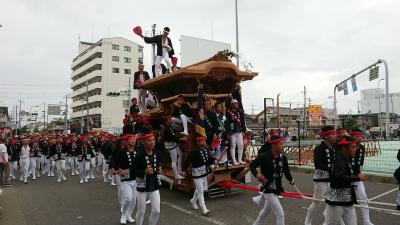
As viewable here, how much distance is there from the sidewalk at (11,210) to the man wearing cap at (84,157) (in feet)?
9.56

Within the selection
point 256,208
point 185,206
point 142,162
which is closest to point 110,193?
point 185,206

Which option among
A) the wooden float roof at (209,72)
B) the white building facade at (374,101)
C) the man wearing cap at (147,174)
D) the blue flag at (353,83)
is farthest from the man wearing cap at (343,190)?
the white building facade at (374,101)

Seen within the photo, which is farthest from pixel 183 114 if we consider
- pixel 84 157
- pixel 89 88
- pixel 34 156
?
pixel 89 88

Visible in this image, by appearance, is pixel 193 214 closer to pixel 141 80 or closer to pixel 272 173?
pixel 272 173

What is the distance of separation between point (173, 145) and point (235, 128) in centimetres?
182

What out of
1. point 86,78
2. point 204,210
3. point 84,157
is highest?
point 86,78

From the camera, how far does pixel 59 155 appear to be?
1596cm

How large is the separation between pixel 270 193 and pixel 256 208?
10.3 ft

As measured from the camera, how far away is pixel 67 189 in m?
12.8

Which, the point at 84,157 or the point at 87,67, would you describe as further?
the point at 87,67

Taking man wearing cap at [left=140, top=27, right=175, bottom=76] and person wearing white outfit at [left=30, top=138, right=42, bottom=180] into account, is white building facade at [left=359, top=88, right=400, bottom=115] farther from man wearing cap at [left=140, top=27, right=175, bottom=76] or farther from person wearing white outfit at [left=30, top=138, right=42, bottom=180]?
man wearing cap at [left=140, top=27, right=175, bottom=76]

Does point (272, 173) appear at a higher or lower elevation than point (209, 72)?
lower

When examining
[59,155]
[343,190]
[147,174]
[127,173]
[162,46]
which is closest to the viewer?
[343,190]

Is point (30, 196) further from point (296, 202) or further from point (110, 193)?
point (296, 202)
